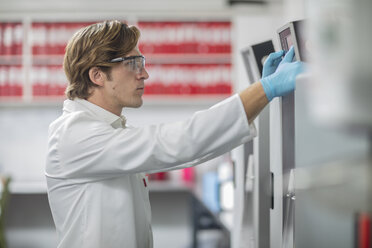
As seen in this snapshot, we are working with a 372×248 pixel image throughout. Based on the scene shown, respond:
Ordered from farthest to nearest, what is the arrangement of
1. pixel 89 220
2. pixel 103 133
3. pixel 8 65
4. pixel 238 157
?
pixel 8 65
pixel 238 157
pixel 89 220
pixel 103 133

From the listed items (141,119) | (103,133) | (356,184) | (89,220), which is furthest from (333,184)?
(141,119)

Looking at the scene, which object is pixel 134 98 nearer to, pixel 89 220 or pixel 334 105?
pixel 89 220

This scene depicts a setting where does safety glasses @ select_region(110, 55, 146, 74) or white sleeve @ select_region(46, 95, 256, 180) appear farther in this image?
safety glasses @ select_region(110, 55, 146, 74)

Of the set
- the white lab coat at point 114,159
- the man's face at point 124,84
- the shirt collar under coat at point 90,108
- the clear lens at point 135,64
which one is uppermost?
the clear lens at point 135,64

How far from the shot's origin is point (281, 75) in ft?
3.48

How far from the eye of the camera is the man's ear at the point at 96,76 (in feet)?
4.72

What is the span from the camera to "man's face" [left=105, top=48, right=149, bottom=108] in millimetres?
1453

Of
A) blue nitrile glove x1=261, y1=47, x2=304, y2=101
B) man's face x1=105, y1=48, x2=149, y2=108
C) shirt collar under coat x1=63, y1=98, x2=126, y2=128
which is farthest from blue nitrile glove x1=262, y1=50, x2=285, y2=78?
shirt collar under coat x1=63, y1=98, x2=126, y2=128

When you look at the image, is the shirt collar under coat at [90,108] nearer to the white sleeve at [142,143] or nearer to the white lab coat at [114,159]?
the white lab coat at [114,159]

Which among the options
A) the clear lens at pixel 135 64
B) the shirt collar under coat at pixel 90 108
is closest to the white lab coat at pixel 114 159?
the shirt collar under coat at pixel 90 108

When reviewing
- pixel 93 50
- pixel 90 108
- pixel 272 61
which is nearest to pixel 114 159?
pixel 90 108

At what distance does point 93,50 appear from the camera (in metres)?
1.42

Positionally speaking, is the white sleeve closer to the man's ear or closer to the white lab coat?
the white lab coat

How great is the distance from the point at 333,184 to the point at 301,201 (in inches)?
12.7
